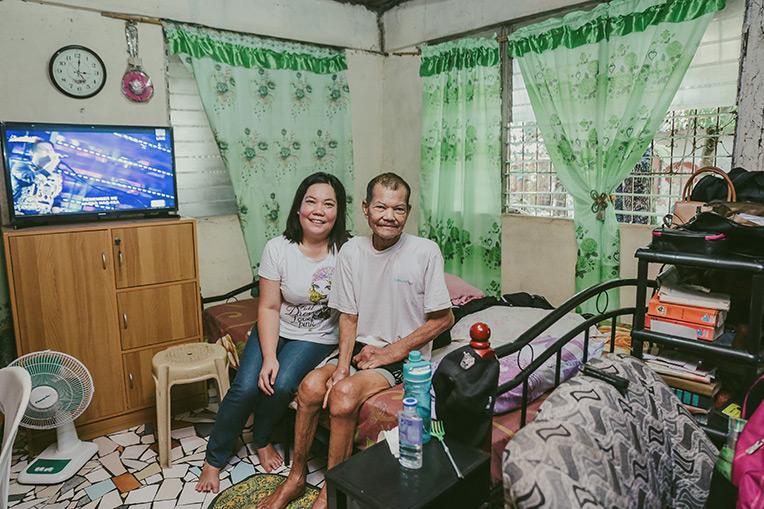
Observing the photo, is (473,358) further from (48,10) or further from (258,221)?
(48,10)

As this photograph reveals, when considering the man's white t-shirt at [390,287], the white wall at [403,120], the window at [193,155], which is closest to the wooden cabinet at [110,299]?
the window at [193,155]

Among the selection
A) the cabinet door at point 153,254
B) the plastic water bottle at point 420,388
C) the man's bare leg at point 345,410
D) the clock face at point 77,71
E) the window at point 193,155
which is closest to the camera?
the plastic water bottle at point 420,388

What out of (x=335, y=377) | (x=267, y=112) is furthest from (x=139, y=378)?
(x=267, y=112)

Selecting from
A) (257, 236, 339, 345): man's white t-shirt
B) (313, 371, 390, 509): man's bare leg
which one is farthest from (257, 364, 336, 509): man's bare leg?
(257, 236, 339, 345): man's white t-shirt

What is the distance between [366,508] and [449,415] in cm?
34

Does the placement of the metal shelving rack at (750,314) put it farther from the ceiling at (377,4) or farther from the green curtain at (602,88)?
the ceiling at (377,4)

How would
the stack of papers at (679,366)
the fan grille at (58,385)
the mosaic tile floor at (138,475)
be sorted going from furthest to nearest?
1. the fan grille at (58,385)
2. the mosaic tile floor at (138,475)
3. the stack of papers at (679,366)

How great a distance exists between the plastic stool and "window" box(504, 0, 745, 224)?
2.20 m

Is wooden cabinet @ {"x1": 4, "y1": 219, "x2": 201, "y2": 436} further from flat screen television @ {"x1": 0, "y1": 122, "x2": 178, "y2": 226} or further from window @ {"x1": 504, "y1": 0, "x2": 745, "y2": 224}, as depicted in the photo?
window @ {"x1": 504, "y1": 0, "x2": 745, "y2": 224}

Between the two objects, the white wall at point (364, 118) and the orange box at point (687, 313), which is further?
the white wall at point (364, 118)

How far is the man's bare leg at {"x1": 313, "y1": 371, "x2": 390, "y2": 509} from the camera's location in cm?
199

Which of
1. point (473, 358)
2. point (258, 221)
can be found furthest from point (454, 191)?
point (473, 358)

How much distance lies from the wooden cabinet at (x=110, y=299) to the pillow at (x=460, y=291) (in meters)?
1.55

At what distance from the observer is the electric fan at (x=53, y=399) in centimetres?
236
